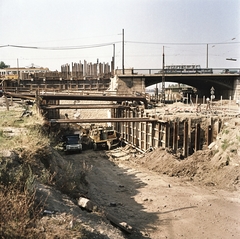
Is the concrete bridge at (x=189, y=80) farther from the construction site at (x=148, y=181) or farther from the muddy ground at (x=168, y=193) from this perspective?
the muddy ground at (x=168, y=193)

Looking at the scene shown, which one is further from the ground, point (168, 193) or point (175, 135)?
point (175, 135)

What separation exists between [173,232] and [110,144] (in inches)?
711

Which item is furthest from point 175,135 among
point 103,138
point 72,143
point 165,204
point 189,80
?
point 189,80

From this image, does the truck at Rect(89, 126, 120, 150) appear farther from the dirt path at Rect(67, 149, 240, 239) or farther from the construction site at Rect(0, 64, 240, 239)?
the dirt path at Rect(67, 149, 240, 239)

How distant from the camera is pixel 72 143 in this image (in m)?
25.9

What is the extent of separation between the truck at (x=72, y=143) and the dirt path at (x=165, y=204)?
17.5ft

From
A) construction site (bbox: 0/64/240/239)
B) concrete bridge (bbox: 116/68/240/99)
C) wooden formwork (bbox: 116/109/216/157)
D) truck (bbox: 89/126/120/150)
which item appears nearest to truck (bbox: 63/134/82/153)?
construction site (bbox: 0/64/240/239)

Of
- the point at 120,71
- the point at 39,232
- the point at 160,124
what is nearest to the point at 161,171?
the point at 160,124

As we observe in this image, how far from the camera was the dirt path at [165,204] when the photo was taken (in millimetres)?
11538

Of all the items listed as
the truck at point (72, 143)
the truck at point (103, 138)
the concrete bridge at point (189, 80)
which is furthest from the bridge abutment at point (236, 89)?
the truck at point (72, 143)

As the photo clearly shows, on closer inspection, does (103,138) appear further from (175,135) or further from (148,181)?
(148,181)

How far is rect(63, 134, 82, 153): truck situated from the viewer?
25.5m

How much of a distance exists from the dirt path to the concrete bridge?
23.9 meters

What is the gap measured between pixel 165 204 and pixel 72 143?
1369cm
